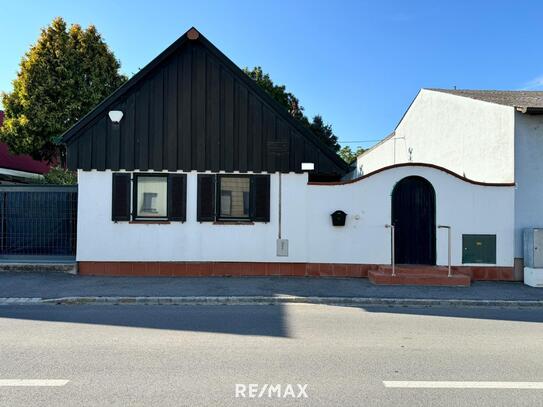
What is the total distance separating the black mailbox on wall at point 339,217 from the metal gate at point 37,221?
6.97 meters

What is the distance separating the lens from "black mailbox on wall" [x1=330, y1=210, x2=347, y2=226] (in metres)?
10.6

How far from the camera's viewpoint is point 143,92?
10.8m

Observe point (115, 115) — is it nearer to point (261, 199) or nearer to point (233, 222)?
point (233, 222)

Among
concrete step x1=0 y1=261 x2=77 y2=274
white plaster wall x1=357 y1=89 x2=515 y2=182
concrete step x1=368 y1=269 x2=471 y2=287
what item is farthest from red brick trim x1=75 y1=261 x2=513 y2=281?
white plaster wall x1=357 y1=89 x2=515 y2=182

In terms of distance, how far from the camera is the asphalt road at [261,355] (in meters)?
3.91

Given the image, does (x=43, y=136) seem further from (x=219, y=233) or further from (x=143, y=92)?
(x=219, y=233)

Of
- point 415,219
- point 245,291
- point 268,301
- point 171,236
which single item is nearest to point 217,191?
point 171,236

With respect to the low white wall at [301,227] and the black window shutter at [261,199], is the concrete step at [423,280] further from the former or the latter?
the black window shutter at [261,199]

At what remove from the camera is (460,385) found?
4.19m

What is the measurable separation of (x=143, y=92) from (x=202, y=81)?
5.08 feet

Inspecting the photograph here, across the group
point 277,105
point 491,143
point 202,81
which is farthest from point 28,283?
point 491,143

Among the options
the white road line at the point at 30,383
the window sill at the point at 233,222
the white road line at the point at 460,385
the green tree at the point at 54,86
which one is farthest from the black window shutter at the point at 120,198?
the green tree at the point at 54,86

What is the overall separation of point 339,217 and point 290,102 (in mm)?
21321

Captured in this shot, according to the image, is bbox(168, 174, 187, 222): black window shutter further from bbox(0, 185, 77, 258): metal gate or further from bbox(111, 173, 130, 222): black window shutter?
bbox(0, 185, 77, 258): metal gate
